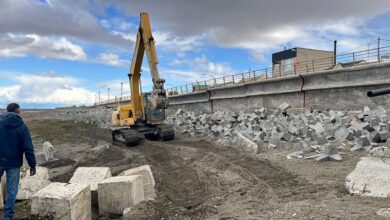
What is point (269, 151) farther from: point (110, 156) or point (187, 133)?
point (187, 133)

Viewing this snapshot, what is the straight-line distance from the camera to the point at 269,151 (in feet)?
41.0

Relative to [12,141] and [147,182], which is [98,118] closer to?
[147,182]

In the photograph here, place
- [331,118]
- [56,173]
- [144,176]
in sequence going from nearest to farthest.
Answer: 1. [144,176]
2. [56,173]
3. [331,118]

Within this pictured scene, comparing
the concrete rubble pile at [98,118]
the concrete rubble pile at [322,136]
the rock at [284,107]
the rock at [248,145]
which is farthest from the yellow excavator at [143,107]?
the concrete rubble pile at [98,118]

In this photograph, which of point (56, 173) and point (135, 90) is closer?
point (56, 173)

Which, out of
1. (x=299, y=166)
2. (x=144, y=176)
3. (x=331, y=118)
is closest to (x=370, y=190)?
(x=299, y=166)

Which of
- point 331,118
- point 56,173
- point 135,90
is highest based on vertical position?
point 135,90

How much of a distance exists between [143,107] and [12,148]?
40.4 ft

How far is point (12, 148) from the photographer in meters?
6.32

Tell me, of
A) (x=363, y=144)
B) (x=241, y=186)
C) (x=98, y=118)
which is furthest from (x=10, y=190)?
(x=98, y=118)

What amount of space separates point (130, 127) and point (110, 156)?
164 inches

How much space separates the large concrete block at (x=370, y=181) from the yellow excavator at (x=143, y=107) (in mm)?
10987

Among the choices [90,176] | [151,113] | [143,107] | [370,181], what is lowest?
[90,176]

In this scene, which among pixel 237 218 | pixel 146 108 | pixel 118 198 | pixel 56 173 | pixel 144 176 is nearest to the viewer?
pixel 237 218
